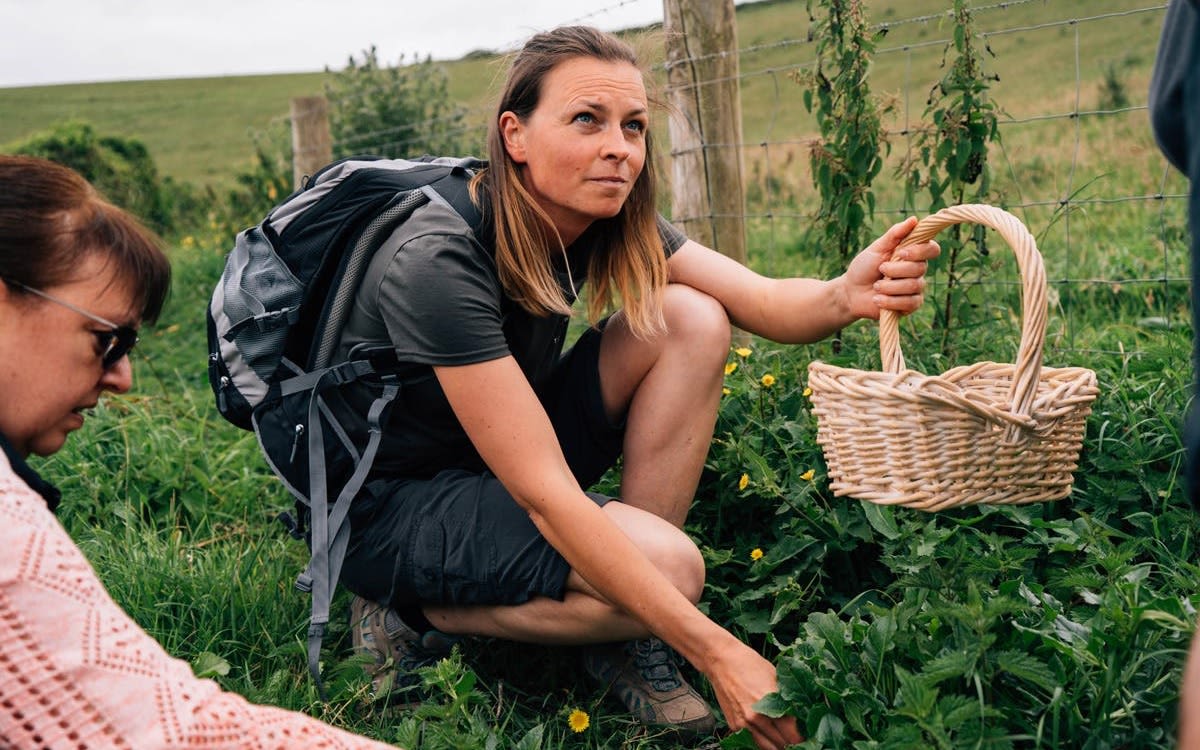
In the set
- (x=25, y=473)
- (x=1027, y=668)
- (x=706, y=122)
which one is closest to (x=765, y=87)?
(x=706, y=122)

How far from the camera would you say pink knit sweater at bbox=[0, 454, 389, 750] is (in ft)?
3.67

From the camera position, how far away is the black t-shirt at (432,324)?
2078mm

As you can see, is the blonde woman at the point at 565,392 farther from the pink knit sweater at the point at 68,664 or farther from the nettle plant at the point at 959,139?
the pink knit sweater at the point at 68,664

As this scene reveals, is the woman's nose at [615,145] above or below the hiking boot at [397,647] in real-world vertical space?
above

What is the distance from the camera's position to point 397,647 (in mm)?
2510

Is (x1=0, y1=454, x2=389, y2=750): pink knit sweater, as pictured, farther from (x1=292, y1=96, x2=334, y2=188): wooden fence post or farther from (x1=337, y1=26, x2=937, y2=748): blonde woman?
(x1=292, y1=96, x2=334, y2=188): wooden fence post

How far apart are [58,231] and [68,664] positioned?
59 cm

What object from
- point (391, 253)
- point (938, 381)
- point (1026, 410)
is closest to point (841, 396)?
point (938, 381)

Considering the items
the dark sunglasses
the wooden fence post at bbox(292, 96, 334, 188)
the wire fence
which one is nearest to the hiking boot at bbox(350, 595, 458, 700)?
the dark sunglasses

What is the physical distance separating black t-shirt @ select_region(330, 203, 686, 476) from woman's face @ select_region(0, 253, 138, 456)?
0.63m

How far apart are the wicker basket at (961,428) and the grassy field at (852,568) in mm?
141

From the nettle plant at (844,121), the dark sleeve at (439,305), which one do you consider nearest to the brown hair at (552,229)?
the dark sleeve at (439,305)

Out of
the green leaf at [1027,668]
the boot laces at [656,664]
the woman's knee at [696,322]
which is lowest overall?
the boot laces at [656,664]

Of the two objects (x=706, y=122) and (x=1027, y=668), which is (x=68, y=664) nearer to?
(x=1027, y=668)
